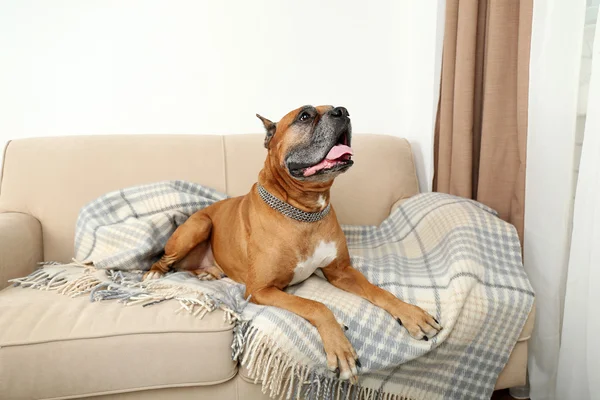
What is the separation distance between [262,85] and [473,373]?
2.01m

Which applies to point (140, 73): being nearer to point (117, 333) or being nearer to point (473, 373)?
point (117, 333)

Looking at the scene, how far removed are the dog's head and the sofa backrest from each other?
2.64 ft

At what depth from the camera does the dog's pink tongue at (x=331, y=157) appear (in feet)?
4.51

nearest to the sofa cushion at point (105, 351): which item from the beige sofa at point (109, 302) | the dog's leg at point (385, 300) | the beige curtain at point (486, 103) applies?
the beige sofa at point (109, 302)

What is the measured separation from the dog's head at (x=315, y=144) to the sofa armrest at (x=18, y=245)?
1216 mm

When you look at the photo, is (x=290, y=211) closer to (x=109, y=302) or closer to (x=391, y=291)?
(x=391, y=291)

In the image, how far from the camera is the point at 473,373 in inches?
53.4

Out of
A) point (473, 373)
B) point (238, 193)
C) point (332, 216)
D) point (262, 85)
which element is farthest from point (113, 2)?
point (473, 373)

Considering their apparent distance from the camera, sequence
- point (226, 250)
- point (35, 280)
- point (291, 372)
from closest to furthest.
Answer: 1. point (291, 372)
2. point (35, 280)
3. point (226, 250)

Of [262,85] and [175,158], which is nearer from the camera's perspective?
[175,158]

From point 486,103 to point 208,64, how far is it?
166cm

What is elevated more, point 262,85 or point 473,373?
point 262,85

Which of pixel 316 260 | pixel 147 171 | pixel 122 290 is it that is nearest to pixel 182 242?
pixel 122 290

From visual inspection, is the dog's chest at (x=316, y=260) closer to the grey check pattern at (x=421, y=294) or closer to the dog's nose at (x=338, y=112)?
the grey check pattern at (x=421, y=294)
